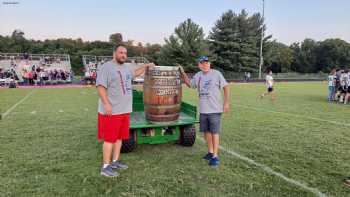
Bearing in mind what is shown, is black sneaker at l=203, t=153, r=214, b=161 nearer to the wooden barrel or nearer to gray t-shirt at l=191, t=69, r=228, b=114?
gray t-shirt at l=191, t=69, r=228, b=114

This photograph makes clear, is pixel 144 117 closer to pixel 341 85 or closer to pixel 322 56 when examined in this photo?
pixel 341 85

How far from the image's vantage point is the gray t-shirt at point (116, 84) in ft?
12.5

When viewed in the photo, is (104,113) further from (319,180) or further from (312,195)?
(319,180)

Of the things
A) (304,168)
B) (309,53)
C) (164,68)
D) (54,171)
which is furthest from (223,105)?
(309,53)

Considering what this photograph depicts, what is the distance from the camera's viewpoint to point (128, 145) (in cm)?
487

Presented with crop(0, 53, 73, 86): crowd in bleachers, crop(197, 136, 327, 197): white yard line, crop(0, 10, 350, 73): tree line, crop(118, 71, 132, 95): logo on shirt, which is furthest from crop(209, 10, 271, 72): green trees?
crop(118, 71, 132, 95): logo on shirt

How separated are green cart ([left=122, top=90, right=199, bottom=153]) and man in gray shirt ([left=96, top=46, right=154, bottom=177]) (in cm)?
61

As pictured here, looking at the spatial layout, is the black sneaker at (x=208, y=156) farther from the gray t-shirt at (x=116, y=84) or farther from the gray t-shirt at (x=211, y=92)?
the gray t-shirt at (x=116, y=84)

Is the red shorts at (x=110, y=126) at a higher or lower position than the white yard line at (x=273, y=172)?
higher

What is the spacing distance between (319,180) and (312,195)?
1.78ft

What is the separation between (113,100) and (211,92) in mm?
1497

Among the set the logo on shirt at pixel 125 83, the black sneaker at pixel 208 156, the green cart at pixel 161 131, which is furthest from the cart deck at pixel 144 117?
the logo on shirt at pixel 125 83

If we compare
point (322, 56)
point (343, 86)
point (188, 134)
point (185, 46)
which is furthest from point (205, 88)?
point (322, 56)

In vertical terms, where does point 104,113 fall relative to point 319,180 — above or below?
above
